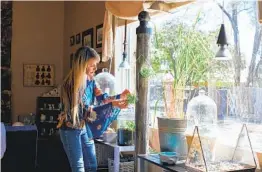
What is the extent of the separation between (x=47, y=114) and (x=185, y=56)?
3.44 metres

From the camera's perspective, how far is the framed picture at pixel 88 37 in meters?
4.13

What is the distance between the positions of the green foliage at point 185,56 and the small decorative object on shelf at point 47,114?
124 inches

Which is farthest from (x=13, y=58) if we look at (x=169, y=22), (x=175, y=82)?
(x=175, y=82)

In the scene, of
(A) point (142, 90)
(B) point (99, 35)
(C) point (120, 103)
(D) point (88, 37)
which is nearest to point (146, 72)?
(A) point (142, 90)

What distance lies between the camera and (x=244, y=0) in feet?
6.88

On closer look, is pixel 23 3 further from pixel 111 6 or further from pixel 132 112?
pixel 132 112

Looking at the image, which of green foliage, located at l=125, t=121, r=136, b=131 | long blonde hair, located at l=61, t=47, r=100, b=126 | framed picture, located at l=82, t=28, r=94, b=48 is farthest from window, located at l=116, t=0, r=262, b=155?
framed picture, located at l=82, t=28, r=94, b=48

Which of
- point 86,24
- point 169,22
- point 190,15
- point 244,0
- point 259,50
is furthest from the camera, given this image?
point 86,24

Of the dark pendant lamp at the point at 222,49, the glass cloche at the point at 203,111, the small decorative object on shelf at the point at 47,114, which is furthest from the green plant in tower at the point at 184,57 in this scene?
the small decorative object on shelf at the point at 47,114

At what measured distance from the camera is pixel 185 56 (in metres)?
2.10

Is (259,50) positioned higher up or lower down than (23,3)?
lower down

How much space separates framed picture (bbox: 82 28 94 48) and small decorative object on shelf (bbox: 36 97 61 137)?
122cm

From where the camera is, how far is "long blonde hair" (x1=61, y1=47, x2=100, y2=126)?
231cm

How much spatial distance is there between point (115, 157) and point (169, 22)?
3.91 feet
